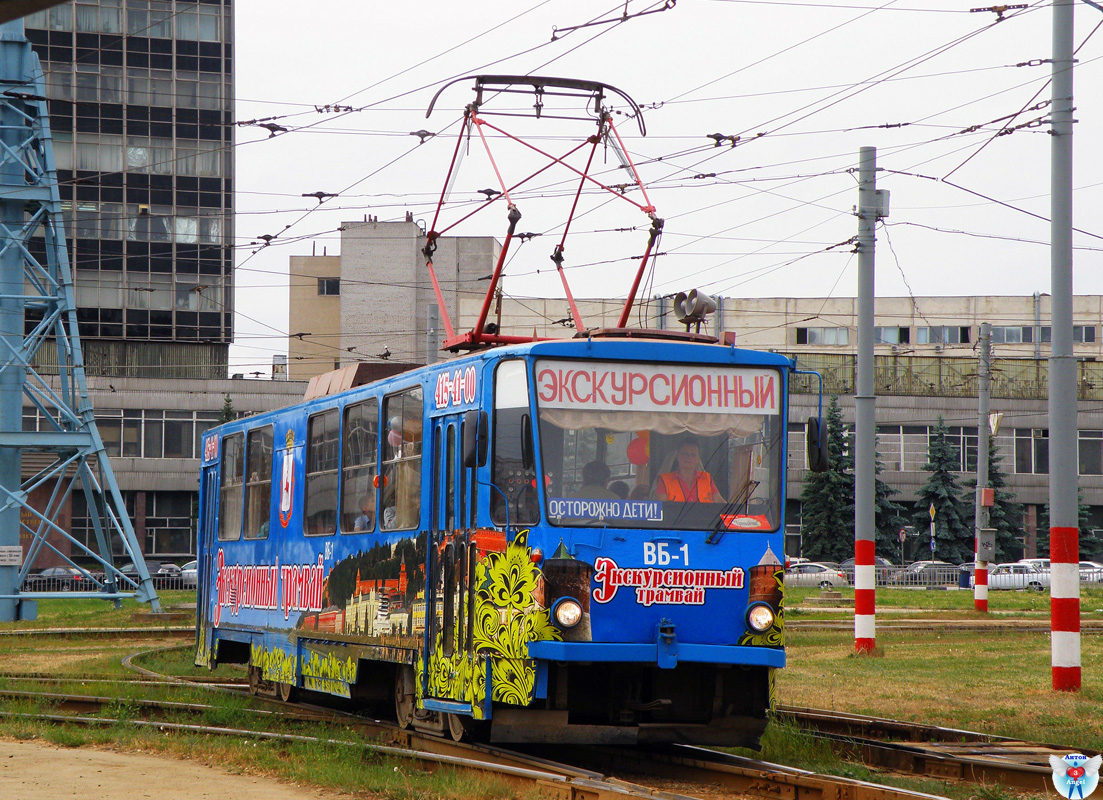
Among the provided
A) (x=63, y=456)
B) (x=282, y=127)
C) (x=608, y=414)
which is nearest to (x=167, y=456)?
(x=63, y=456)

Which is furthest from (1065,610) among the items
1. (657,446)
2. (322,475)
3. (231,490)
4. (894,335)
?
(894,335)

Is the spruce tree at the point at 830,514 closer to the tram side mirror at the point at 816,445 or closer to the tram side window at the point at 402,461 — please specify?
the tram side window at the point at 402,461

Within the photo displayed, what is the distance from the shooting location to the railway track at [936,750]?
9.52 m

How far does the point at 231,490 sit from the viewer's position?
1634 cm

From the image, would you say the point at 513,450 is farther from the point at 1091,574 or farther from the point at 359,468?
the point at 1091,574

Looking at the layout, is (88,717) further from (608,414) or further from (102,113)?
(102,113)

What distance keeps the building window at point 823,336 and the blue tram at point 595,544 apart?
224ft

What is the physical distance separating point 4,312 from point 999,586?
39.1 metres

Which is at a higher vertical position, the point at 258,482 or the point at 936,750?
the point at 258,482

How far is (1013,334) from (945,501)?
19.0 m

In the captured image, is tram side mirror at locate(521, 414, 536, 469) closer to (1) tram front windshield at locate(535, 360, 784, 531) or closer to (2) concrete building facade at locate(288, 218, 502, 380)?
(1) tram front windshield at locate(535, 360, 784, 531)

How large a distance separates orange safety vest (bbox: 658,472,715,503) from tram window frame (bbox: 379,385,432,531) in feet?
7.03

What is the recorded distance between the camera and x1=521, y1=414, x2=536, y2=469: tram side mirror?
9672 mm

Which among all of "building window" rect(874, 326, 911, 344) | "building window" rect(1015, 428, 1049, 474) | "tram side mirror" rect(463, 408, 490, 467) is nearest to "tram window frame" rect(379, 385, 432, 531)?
"tram side mirror" rect(463, 408, 490, 467)
